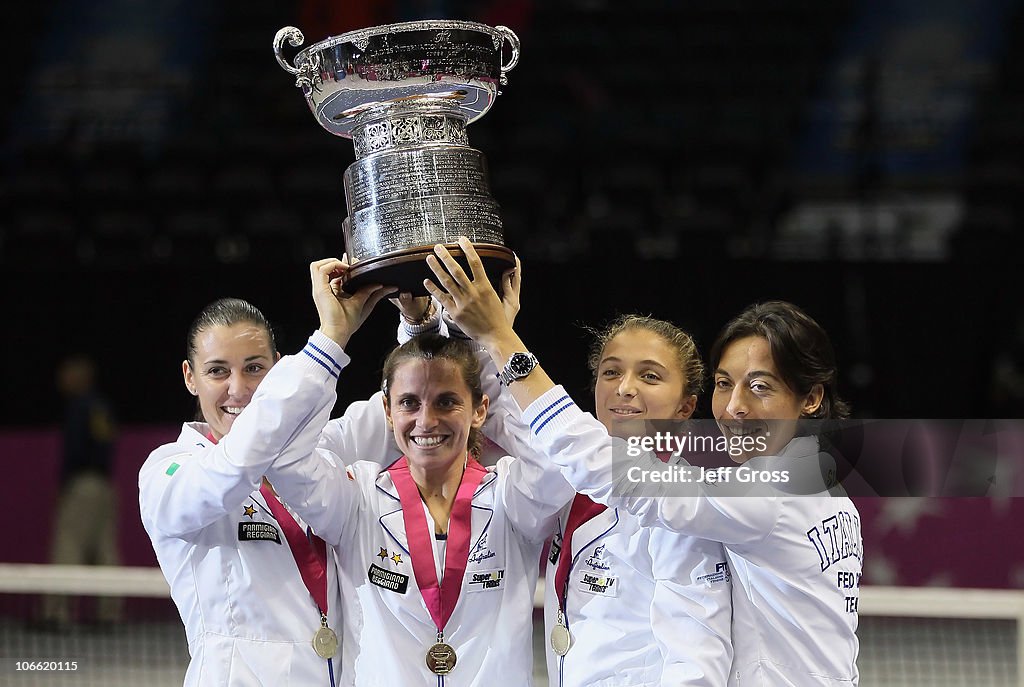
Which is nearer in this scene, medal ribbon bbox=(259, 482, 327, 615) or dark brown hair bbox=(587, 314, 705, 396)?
medal ribbon bbox=(259, 482, 327, 615)

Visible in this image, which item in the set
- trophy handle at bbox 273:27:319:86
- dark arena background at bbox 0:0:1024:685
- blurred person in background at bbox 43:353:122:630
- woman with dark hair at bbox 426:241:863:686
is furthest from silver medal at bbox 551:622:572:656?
blurred person in background at bbox 43:353:122:630

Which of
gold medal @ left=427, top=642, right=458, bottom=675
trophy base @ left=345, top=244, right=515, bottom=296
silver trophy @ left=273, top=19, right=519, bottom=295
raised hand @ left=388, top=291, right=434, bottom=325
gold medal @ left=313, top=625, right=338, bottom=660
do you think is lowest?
gold medal @ left=427, top=642, right=458, bottom=675

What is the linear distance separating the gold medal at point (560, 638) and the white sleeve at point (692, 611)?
1.06 ft

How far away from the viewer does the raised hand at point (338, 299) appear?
3111 mm

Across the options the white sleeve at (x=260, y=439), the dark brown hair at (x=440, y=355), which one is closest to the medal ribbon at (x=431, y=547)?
the dark brown hair at (x=440, y=355)

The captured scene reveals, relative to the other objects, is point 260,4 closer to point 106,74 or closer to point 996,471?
point 106,74

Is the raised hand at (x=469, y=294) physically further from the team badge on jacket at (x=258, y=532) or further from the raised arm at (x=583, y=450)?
the team badge on jacket at (x=258, y=532)

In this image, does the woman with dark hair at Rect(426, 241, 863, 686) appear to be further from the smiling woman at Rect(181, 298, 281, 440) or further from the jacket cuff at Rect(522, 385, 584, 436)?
the smiling woman at Rect(181, 298, 281, 440)

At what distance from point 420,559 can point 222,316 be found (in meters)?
0.96

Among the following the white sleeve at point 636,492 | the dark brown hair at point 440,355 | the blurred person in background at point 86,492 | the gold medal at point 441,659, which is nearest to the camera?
the white sleeve at point 636,492

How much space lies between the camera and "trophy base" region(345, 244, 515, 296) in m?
2.97

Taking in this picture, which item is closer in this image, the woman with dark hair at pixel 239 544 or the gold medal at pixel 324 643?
the woman with dark hair at pixel 239 544

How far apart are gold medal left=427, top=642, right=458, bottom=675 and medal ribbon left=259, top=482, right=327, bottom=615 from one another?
335mm

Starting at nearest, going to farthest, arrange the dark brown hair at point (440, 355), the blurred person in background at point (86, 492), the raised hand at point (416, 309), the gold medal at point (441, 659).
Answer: the gold medal at point (441, 659), the dark brown hair at point (440, 355), the raised hand at point (416, 309), the blurred person in background at point (86, 492)
